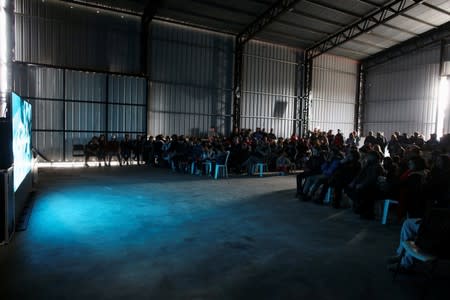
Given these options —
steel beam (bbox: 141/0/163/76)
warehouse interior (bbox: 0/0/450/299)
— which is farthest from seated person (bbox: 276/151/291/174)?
steel beam (bbox: 141/0/163/76)

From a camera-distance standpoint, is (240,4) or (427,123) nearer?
(240,4)

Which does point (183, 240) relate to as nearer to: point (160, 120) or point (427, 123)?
point (160, 120)

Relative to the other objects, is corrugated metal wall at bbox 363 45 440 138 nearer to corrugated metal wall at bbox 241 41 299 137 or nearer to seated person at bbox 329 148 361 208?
corrugated metal wall at bbox 241 41 299 137

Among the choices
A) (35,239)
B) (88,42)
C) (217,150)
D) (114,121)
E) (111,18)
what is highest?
(111,18)

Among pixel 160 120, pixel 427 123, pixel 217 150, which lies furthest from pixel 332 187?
pixel 427 123

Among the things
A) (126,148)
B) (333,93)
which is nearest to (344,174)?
(126,148)

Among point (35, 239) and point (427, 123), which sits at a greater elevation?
point (427, 123)

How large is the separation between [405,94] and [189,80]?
469 inches

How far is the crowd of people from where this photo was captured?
441 cm

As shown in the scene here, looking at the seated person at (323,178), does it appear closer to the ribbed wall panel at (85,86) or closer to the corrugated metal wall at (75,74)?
the corrugated metal wall at (75,74)

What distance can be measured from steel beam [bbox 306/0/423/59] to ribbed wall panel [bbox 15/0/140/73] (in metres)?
9.40

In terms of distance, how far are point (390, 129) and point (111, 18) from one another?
614 inches

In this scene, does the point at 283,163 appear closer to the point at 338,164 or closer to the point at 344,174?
the point at 338,164

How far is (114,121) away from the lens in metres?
13.4
